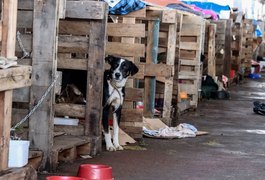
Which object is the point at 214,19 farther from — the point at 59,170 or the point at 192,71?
the point at 59,170

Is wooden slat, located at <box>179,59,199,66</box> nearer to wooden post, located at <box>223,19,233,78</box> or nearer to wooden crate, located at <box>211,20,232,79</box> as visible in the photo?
wooden crate, located at <box>211,20,232,79</box>

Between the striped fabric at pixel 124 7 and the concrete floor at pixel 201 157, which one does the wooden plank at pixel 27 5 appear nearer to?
the concrete floor at pixel 201 157

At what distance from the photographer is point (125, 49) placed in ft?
34.2

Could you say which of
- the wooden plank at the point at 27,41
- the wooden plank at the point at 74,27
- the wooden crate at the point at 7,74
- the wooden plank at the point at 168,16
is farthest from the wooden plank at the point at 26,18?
the wooden plank at the point at 168,16

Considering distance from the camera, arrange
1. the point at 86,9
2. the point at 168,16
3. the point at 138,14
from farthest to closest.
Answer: the point at 168,16, the point at 138,14, the point at 86,9

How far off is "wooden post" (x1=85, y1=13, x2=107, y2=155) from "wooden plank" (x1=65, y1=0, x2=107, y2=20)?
0.11 metres

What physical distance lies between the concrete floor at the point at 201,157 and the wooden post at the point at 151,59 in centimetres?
120

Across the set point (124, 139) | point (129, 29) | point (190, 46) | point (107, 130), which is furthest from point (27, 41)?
point (190, 46)

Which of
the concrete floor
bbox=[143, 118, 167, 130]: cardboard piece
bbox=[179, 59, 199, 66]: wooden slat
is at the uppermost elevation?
bbox=[179, 59, 199, 66]: wooden slat

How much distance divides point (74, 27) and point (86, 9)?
34cm

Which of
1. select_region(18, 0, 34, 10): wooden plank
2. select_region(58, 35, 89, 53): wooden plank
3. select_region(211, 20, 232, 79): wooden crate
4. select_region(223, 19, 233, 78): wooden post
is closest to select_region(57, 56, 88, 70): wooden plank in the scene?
select_region(58, 35, 89, 53): wooden plank

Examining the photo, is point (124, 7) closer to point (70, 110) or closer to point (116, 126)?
point (116, 126)

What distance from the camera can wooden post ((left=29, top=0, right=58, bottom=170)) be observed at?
24.9 ft

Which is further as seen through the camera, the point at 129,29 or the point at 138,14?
the point at 138,14
